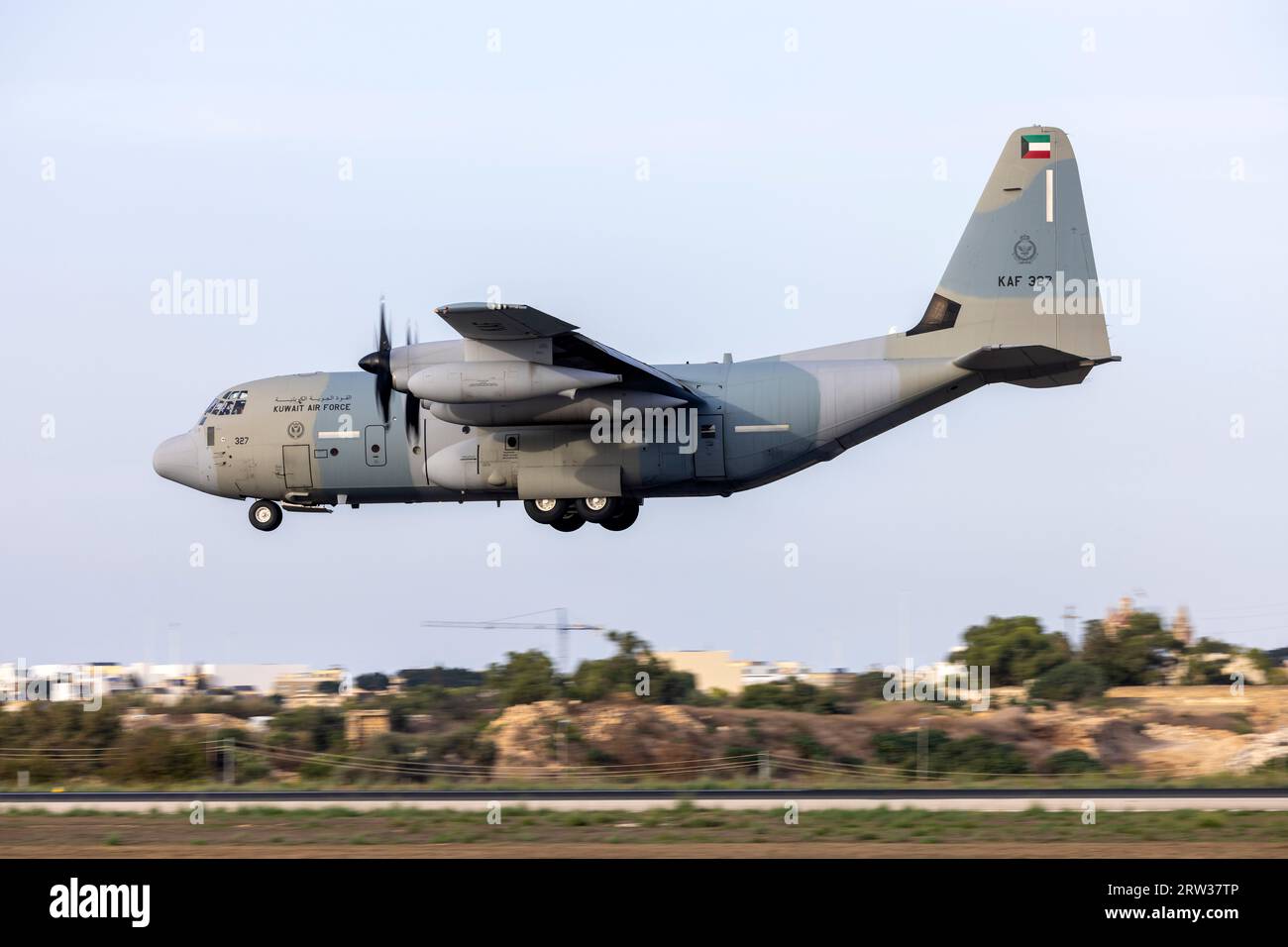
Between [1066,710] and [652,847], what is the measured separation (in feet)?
65.6

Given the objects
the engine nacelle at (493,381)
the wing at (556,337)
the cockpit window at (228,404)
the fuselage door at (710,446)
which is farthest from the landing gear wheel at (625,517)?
the cockpit window at (228,404)

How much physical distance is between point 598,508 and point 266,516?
22.8 feet

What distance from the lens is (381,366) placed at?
25.6m

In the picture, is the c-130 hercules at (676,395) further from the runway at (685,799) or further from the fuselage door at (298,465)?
the runway at (685,799)

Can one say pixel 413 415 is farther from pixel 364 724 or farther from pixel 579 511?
pixel 364 724

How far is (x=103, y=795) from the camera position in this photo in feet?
79.3

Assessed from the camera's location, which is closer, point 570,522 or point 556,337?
point 556,337

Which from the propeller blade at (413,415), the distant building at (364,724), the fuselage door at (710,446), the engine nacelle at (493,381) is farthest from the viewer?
the distant building at (364,724)

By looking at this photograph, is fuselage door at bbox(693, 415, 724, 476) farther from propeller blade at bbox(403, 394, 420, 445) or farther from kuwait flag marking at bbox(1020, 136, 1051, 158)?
kuwait flag marking at bbox(1020, 136, 1051, 158)

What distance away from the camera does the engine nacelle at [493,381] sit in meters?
24.5

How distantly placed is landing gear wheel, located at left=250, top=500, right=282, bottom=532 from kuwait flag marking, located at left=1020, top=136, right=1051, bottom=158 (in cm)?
1594

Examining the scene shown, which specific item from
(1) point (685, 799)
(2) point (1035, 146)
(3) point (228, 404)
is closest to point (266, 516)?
(3) point (228, 404)

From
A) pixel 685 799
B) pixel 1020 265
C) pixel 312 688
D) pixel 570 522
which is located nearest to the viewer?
pixel 685 799
